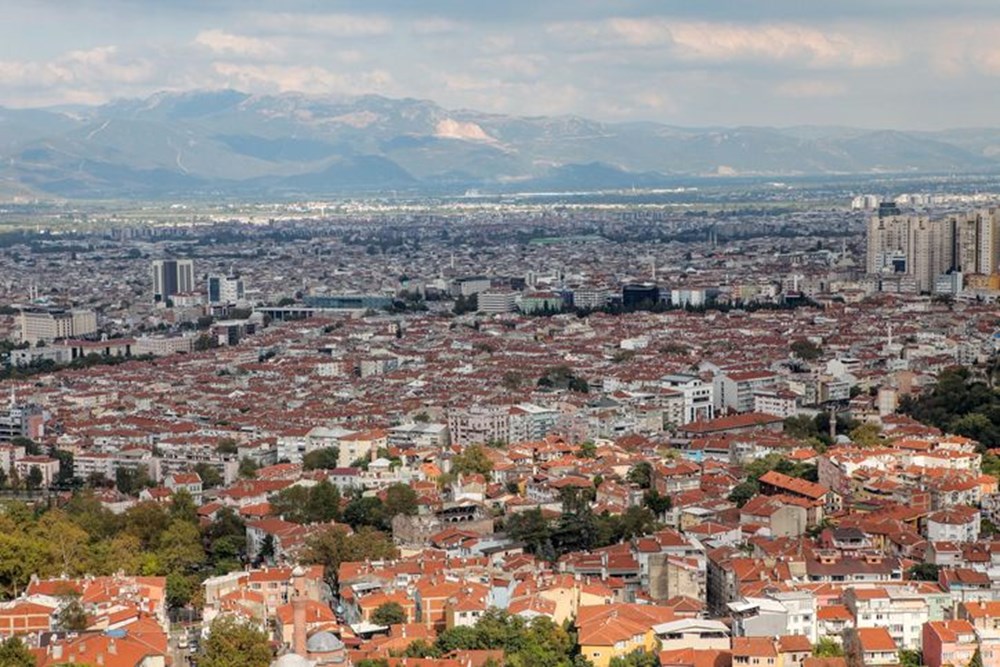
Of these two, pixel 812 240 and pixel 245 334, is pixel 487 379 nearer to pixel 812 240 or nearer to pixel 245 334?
pixel 245 334

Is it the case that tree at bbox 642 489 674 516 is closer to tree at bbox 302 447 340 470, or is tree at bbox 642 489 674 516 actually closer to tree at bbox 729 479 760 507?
tree at bbox 729 479 760 507

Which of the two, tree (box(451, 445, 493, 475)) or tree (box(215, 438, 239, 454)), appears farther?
tree (box(215, 438, 239, 454))

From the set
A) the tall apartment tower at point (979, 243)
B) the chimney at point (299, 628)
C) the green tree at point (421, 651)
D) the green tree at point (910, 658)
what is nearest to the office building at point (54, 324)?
the tall apartment tower at point (979, 243)

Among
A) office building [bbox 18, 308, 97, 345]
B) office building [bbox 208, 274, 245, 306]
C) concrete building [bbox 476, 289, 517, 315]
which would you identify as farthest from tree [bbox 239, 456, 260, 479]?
office building [bbox 208, 274, 245, 306]

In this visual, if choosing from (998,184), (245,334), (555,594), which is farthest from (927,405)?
(998,184)

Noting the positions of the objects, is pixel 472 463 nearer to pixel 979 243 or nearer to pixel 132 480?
pixel 132 480

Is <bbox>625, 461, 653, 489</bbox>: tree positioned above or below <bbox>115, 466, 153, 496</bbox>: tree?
above

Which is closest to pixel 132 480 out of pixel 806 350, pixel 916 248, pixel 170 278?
pixel 806 350
